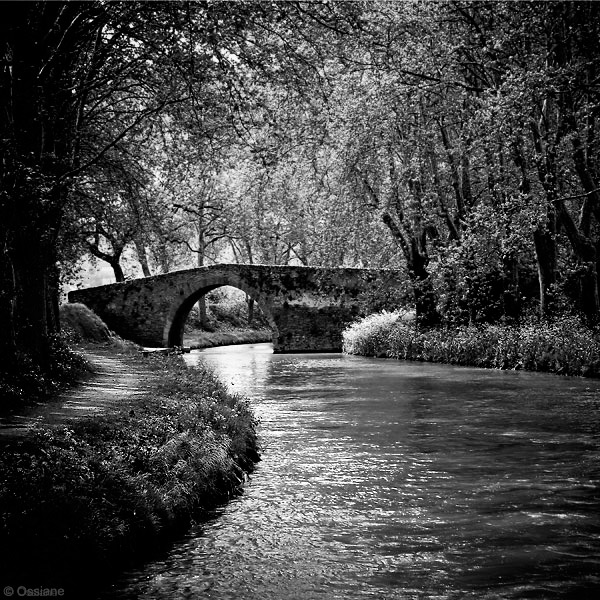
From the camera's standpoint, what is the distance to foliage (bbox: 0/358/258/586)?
5.52m

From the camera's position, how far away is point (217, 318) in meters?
59.5

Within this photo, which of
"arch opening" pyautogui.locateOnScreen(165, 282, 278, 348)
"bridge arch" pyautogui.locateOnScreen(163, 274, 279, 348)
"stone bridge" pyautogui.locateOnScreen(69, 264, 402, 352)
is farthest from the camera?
"arch opening" pyautogui.locateOnScreen(165, 282, 278, 348)

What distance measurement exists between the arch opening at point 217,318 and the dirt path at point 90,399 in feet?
71.2

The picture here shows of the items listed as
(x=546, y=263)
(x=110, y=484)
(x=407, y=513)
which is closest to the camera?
(x=110, y=484)

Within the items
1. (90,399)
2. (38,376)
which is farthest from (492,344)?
(38,376)

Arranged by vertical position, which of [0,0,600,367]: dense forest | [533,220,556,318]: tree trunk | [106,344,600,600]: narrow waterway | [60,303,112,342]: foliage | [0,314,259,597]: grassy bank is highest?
[0,0,600,367]: dense forest

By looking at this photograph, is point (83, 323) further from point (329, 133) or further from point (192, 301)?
point (192, 301)

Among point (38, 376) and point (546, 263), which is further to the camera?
point (546, 263)

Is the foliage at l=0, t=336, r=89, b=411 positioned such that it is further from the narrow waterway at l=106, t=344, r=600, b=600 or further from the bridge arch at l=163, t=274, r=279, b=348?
the bridge arch at l=163, t=274, r=279, b=348

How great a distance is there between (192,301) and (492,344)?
2145 centimetres

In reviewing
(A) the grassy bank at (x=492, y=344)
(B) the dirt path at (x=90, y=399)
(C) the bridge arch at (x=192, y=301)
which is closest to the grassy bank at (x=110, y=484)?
(B) the dirt path at (x=90, y=399)

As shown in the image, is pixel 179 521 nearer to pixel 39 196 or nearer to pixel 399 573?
pixel 399 573

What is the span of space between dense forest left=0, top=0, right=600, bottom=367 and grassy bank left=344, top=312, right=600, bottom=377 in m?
0.96

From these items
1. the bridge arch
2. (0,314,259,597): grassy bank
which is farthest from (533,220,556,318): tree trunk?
the bridge arch
